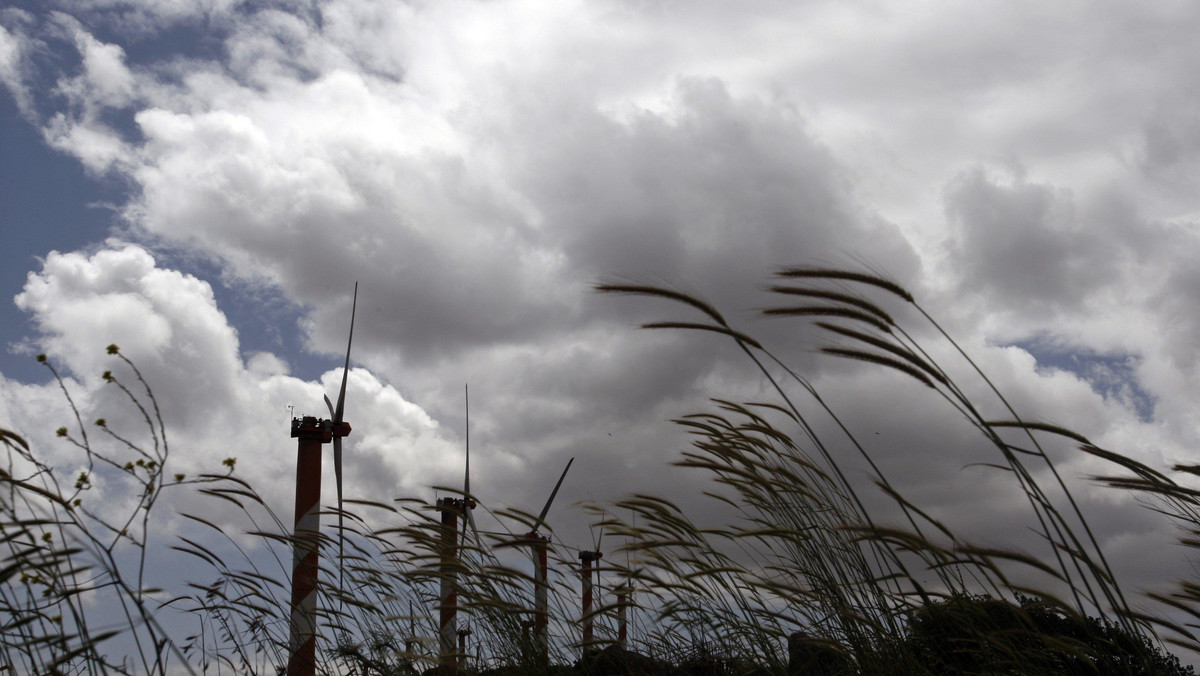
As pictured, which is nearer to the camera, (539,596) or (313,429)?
(539,596)

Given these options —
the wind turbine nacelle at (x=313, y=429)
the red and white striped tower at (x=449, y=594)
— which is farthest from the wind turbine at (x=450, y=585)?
the wind turbine nacelle at (x=313, y=429)

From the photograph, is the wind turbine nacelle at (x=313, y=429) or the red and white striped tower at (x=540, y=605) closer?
the red and white striped tower at (x=540, y=605)

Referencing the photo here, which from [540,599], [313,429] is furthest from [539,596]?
[313,429]

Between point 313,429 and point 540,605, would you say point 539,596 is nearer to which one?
point 540,605

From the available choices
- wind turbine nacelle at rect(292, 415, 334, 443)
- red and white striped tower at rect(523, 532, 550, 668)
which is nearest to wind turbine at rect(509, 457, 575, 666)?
red and white striped tower at rect(523, 532, 550, 668)

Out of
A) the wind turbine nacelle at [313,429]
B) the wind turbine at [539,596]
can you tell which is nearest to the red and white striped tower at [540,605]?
the wind turbine at [539,596]

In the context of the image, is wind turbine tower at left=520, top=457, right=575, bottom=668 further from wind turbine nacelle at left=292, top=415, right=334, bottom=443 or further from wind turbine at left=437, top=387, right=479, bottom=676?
wind turbine nacelle at left=292, top=415, right=334, bottom=443

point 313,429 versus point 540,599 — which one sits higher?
point 313,429

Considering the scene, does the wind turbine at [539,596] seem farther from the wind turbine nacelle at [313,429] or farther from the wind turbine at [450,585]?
the wind turbine nacelle at [313,429]

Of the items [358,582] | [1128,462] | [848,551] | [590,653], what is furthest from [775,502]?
[358,582]

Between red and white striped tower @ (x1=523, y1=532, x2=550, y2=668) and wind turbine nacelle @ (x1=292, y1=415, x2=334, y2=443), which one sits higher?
wind turbine nacelle @ (x1=292, y1=415, x2=334, y2=443)

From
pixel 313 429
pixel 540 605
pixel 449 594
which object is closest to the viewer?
pixel 540 605

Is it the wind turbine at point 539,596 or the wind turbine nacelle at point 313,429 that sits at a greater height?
the wind turbine nacelle at point 313,429

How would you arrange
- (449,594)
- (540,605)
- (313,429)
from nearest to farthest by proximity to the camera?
1. (540,605)
2. (449,594)
3. (313,429)
